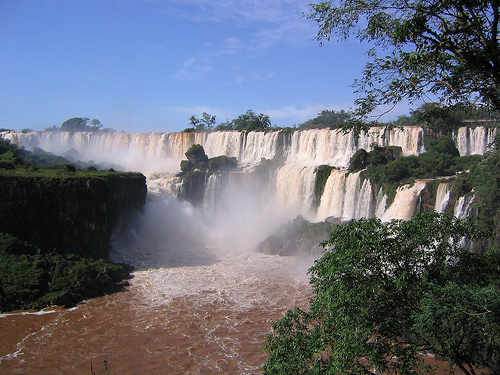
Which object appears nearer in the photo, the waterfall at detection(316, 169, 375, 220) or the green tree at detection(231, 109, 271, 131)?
the waterfall at detection(316, 169, 375, 220)

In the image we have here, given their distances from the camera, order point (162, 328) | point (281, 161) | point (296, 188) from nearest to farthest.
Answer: point (162, 328)
point (296, 188)
point (281, 161)

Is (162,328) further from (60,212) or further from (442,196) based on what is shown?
(442,196)

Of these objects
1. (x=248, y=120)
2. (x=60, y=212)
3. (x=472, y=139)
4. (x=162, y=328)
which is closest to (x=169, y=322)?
(x=162, y=328)

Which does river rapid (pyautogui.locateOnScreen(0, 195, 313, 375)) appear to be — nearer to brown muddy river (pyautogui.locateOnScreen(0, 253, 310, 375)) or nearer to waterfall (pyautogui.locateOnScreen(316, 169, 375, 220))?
brown muddy river (pyautogui.locateOnScreen(0, 253, 310, 375))

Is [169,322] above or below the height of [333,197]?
below

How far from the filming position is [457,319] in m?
5.25

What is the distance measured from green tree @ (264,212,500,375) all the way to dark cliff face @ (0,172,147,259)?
53.6ft

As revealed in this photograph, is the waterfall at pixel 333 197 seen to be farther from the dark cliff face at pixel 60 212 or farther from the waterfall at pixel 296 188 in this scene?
the dark cliff face at pixel 60 212

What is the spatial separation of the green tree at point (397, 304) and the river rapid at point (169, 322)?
625 centimetres

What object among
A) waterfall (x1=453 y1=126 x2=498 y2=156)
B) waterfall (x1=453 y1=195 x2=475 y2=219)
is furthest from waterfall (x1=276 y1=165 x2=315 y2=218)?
waterfall (x1=453 y1=195 x2=475 y2=219)

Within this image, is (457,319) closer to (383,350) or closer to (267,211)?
(383,350)

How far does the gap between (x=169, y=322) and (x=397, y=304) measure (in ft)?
34.9

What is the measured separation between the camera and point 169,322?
1469 centimetres

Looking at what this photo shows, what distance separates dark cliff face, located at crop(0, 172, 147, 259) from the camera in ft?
62.2
